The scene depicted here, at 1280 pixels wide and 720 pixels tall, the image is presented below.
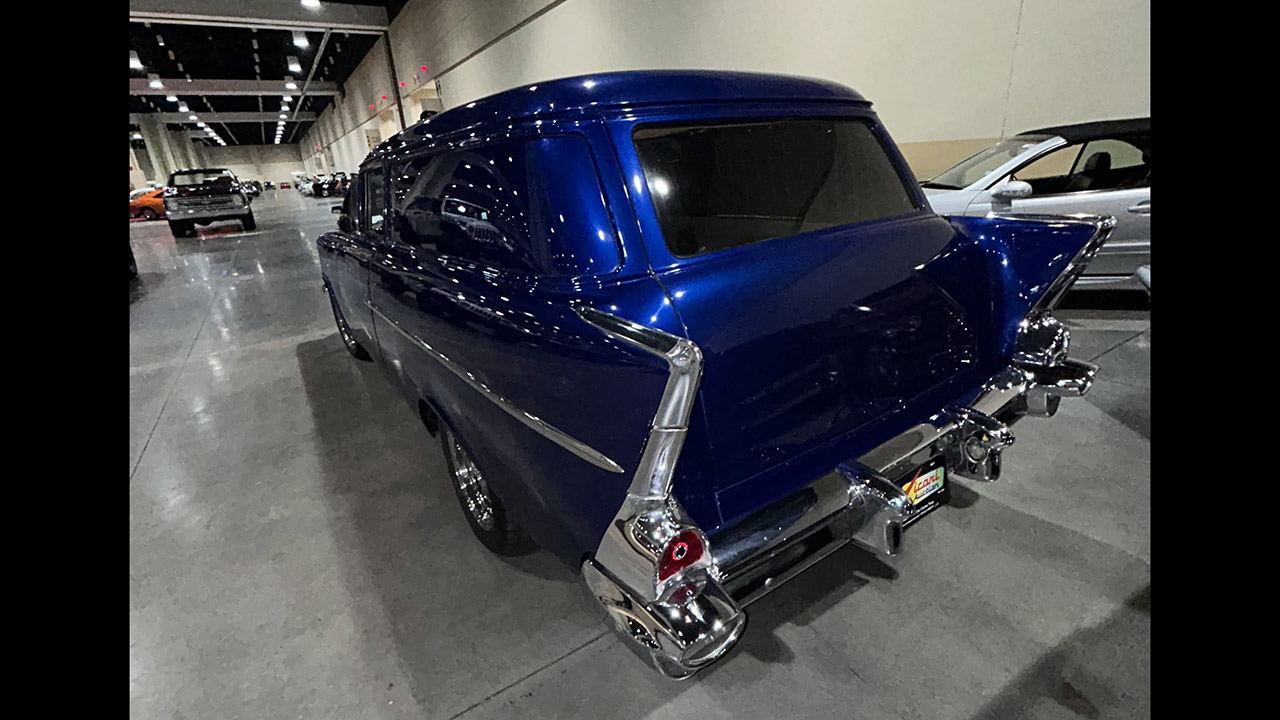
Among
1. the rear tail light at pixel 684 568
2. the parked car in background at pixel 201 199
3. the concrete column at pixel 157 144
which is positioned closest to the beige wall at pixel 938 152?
the rear tail light at pixel 684 568

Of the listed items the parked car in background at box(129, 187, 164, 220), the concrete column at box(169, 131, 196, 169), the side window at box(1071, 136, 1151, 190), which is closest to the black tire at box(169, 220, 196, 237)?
the parked car in background at box(129, 187, 164, 220)

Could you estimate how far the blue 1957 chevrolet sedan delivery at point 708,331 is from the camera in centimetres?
144

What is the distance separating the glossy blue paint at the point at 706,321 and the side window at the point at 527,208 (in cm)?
1

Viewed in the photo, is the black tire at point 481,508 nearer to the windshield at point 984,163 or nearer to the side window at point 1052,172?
the windshield at point 984,163

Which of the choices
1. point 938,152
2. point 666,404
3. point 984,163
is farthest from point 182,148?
point 666,404

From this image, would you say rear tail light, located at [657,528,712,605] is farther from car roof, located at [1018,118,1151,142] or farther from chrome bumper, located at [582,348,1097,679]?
car roof, located at [1018,118,1151,142]

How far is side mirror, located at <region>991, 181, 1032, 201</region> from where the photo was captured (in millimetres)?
4719

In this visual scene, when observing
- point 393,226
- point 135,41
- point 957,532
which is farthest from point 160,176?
point 957,532

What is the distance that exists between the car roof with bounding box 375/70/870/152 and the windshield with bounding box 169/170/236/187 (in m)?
16.3

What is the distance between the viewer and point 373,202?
3.40 metres

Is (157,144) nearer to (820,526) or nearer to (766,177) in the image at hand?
(766,177)

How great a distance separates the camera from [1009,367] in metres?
Result: 2.16

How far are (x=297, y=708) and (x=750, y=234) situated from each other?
6.84 feet

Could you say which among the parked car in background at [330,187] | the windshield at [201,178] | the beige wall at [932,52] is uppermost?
the parked car in background at [330,187]
